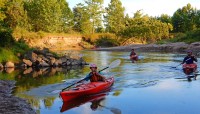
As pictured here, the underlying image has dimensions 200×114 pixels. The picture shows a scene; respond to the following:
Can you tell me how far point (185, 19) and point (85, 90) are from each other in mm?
60897

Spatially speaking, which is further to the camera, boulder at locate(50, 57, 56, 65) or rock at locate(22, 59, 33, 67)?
boulder at locate(50, 57, 56, 65)

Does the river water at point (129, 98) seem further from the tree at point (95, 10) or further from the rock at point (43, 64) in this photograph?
the tree at point (95, 10)

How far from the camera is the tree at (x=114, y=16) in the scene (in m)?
74.3

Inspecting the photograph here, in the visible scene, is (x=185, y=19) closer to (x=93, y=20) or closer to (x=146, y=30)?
(x=146, y=30)

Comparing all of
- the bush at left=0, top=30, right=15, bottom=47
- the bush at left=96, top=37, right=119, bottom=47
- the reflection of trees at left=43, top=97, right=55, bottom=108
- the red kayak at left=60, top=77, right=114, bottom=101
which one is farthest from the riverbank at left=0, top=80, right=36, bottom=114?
the bush at left=96, top=37, right=119, bottom=47

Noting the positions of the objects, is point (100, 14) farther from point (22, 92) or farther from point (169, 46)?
point (22, 92)

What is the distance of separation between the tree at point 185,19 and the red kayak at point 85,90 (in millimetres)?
57666

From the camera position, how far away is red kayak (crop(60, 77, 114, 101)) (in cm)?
1164

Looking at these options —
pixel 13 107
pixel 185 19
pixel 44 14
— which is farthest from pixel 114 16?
pixel 13 107

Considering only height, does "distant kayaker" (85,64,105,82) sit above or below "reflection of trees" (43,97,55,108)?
above

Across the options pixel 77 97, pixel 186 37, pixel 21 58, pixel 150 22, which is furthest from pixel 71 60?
pixel 150 22

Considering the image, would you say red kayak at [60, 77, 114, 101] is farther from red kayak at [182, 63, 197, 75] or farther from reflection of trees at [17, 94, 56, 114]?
red kayak at [182, 63, 197, 75]

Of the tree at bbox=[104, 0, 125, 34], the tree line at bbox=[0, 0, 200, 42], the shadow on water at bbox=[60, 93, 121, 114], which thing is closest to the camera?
the shadow on water at bbox=[60, 93, 121, 114]

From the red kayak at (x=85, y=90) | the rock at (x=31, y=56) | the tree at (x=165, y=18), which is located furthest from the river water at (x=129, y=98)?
the tree at (x=165, y=18)
